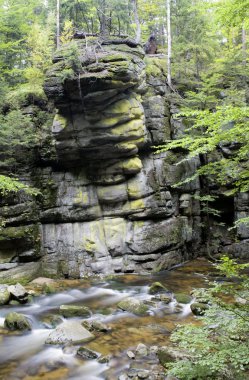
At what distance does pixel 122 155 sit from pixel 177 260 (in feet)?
20.8

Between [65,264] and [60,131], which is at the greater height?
[60,131]

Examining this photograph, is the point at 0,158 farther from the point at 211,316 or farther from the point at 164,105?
the point at 211,316

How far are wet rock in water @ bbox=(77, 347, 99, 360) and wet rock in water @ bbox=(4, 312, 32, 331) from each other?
8.01 ft

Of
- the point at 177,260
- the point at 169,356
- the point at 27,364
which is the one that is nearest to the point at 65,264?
the point at 177,260

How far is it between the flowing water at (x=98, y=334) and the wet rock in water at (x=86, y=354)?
136 mm

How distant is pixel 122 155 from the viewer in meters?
16.3

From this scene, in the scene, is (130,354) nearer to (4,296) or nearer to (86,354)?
(86,354)

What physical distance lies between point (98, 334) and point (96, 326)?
1.02 feet

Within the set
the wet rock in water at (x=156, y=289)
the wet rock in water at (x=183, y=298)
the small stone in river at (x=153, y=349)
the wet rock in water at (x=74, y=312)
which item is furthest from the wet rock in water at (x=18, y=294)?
the small stone in river at (x=153, y=349)

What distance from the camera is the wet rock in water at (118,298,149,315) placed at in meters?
10.7

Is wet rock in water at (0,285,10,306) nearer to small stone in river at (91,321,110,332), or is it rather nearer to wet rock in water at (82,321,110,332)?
wet rock in water at (82,321,110,332)

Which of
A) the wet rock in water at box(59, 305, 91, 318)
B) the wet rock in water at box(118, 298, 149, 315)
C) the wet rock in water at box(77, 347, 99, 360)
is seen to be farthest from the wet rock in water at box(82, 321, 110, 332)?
the wet rock in water at box(118, 298, 149, 315)

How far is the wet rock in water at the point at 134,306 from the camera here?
10.7 metres

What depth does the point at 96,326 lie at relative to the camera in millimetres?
9391
